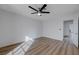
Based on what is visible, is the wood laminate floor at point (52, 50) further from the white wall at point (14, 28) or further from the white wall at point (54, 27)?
the white wall at point (54, 27)

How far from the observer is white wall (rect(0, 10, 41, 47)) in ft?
9.55

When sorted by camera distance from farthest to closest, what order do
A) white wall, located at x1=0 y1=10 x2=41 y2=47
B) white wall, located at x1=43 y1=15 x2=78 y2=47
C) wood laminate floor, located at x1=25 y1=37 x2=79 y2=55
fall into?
white wall, located at x1=43 y1=15 x2=78 y2=47
white wall, located at x1=0 y1=10 x2=41 y2=47
wood laminate floor, located at x1=25 y1=37 x2=79 y2=55

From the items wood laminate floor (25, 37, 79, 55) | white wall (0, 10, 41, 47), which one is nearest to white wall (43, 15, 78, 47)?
white wall (0, 10, 41, 47)

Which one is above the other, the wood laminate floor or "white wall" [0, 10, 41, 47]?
"white wall" [0, 10, 41, 47]

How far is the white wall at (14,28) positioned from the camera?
291 cm

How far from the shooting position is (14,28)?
135 inches

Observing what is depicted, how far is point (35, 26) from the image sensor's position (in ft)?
16.3

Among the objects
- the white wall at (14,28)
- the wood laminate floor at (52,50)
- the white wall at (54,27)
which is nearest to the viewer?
the wood laminate floor at (52,50)

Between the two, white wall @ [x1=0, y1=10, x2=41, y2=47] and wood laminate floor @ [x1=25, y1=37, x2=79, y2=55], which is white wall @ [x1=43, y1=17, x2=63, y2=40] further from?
wood laminate floor @ [x1=25, y1=37, x2=79, y2=55]

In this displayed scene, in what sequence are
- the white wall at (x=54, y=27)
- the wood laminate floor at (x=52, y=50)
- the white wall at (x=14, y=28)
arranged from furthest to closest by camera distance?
the white wall at (x=54, y=27) < the white wall at (x=14, y=28) < the wood laminate floor at (x=52, y=50)

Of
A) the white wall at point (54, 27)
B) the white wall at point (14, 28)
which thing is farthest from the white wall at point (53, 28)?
the white wall at point (14, 28)

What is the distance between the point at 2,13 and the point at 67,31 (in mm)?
6732

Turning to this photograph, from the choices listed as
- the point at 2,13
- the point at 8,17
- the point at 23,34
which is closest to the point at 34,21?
the point at 23,34
